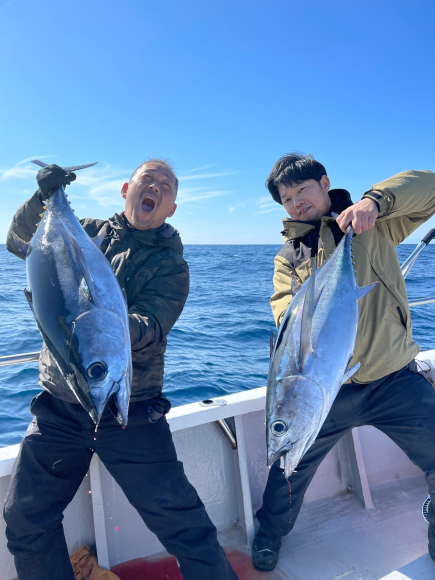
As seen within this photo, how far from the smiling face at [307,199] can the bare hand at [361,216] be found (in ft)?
1.49

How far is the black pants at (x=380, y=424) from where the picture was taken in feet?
6.79

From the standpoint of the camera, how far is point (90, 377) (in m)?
1.26

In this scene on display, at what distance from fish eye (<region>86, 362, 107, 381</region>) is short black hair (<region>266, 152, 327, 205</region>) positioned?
1.47 m

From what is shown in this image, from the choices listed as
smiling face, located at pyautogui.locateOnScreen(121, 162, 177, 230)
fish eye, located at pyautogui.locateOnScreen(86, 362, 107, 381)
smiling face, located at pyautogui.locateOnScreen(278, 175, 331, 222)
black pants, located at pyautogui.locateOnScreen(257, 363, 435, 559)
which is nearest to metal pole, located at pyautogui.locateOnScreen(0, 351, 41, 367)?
smiling face, located at pyautogui.locateOnScreen(121, 162, 177, 230)

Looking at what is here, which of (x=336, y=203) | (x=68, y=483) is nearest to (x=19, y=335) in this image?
(x=68, y=483)

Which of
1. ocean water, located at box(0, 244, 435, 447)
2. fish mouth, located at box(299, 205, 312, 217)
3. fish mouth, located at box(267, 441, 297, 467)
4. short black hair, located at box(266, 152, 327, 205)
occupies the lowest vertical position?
ocean water, located at box(0, 244, 435, 447)

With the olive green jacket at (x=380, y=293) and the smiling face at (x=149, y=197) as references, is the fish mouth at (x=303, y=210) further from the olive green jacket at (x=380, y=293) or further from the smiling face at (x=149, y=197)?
the smiling face at (x=149, y=197)

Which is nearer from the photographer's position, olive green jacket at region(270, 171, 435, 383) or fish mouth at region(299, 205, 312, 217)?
olive green jacket at region(270, 171, 435, 383)

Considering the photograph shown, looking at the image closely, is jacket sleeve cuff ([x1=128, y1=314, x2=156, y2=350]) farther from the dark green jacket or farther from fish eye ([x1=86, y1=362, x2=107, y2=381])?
fish eye ([x1=86, y1=362, x2=107, y2=381])

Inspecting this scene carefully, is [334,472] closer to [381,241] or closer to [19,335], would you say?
[381,241]

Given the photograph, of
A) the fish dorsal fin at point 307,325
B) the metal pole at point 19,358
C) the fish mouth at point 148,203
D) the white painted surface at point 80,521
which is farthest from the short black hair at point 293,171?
the white painted surface at point 80,521

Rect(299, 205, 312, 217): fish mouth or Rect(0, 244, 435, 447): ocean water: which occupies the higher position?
Rect(299, 205, 312, 217): fish mouth

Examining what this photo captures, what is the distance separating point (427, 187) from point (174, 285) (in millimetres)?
1335

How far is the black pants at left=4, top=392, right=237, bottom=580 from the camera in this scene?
1.76 meters
